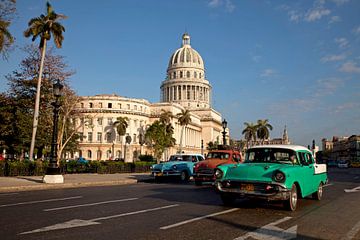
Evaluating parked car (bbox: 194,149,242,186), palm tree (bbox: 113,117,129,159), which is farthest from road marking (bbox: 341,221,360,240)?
palm tree (bbox: 113,117,129,159)

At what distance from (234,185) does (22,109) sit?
120 feet

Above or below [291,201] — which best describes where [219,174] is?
above

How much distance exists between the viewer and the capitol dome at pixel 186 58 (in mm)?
136500

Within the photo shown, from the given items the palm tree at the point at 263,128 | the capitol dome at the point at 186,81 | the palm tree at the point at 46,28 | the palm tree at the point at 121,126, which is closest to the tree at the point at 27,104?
the palm tree at the point at 46,28

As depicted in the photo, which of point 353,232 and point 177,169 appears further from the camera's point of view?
point 177,169

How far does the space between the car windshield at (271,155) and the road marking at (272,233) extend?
3.01m

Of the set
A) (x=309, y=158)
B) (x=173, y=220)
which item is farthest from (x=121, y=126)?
(x=173, y=220)

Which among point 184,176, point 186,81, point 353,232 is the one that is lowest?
point 353,232

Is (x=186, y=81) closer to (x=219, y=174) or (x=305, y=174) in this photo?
(x=305, y=174)

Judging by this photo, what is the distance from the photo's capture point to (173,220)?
7820mm

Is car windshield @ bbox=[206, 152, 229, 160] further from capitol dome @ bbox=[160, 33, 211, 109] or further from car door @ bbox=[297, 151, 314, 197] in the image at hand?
capitol dome @ bbox=[160, 33, 211, 109]

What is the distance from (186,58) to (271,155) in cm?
13004

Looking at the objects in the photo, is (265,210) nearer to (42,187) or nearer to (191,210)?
(191,210)

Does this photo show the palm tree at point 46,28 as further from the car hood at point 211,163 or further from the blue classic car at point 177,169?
the car hood at point 211,163
